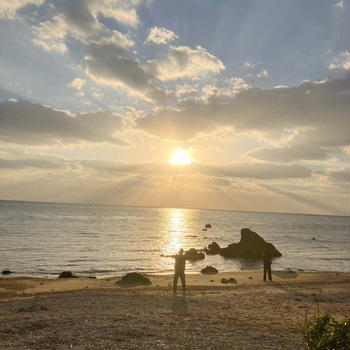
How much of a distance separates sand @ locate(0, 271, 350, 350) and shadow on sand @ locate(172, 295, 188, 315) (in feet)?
0.16

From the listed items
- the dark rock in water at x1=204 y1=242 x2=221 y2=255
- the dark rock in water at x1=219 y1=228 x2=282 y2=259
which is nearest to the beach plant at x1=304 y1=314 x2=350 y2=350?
the dark rock in water at x1=219 y1=228 x2=282 y2=259

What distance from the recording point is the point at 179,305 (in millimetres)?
17672

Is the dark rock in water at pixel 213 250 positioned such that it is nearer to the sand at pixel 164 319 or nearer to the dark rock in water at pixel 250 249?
the dark rock in water at pixel 250 249

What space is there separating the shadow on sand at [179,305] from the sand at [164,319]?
0.05 metres

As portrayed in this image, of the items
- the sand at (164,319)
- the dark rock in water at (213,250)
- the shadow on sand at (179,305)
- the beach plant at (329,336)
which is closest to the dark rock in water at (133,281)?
the sand at (164,319)

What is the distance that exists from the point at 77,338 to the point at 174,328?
12.1 ft

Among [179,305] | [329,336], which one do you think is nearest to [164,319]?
[179,305]

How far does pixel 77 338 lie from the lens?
1141 centimetres

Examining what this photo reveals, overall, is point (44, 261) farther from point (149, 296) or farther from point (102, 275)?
point (149, 296)

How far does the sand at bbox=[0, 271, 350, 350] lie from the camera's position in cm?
1126

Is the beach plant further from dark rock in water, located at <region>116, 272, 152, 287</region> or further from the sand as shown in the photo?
dark rock in water, located at <region>116, 272, 152, 287</region>

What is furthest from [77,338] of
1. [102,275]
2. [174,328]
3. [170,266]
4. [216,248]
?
[216,248]

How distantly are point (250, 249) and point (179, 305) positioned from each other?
43664mm

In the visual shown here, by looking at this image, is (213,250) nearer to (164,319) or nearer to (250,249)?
Answer: (250,249)
